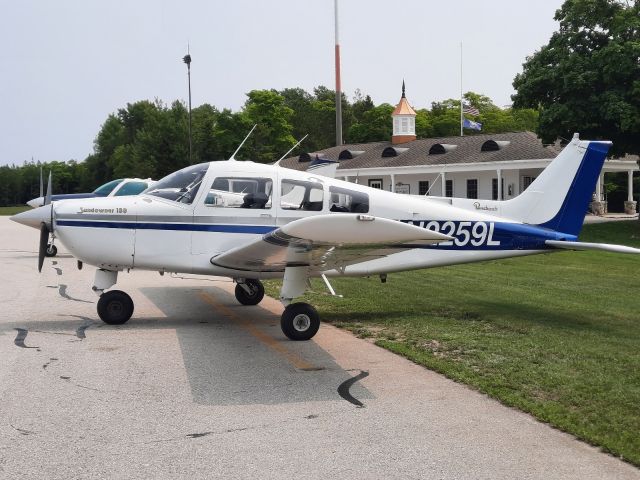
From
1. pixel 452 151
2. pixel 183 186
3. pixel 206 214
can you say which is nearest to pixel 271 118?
pixel 452 151

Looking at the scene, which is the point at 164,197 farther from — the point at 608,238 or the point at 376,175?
the point at 376,175

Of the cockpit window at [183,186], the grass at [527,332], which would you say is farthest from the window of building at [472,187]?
the cockpit window at [183,186]

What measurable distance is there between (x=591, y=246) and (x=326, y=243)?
4066 mm

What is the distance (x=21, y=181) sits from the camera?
113 m

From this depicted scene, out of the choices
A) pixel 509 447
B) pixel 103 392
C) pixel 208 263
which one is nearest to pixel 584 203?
pixel 208 263

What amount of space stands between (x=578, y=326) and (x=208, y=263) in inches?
199

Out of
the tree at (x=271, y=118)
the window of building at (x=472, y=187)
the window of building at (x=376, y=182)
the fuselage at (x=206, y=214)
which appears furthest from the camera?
the tree at (x=271, y=118)

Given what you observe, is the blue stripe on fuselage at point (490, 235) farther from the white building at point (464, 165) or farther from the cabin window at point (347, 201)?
the white building at point (464, 165)

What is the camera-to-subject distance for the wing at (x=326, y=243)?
668cm

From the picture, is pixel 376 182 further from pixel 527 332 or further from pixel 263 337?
pixel 263 337

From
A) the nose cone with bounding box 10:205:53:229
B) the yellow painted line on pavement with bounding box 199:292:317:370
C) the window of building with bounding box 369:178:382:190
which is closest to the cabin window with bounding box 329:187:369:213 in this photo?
the yellow painted line on pavement with bounding box 199:292:317:370

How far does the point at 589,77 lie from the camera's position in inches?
1250

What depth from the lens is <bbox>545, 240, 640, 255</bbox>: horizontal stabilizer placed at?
352 inches

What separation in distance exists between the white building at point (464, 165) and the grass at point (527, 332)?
76.6 feet
